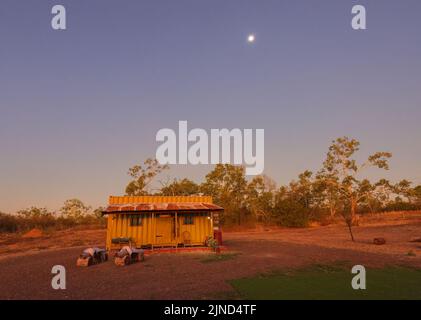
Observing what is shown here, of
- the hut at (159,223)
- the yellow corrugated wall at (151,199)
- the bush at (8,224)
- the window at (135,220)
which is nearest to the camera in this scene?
the hut at (159,223)

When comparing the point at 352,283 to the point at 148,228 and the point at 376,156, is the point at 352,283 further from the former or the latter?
the point at 376,156

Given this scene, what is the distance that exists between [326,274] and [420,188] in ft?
150

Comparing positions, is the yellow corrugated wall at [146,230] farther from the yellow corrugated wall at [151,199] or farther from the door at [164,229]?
the yellow corrugated wall at [151,199]

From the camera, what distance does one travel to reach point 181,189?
5172cm

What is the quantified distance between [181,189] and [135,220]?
3130cm

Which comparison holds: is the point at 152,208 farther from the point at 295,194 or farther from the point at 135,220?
the point at 295,194

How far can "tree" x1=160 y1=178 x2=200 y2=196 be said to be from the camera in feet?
169

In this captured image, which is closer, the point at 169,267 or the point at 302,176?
the point at 169,267

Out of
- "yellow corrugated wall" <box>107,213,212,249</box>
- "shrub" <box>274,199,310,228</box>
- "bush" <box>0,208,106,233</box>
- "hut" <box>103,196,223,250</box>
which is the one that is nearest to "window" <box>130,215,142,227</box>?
"hut" <box>103,196,223,250</box>

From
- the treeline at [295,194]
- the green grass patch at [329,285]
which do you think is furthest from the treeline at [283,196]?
the green grass patch at [329,285]

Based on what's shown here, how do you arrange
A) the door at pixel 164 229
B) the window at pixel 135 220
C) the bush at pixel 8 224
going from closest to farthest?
the window at pixel 135 220
the door at pixel 164 229
the bush at pixel 8 224

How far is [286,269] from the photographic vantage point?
1164 cm

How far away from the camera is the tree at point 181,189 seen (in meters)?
51.6
